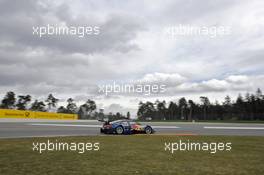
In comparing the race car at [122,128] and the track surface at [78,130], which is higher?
the race car at [122,128]

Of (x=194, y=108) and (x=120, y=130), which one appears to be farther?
(x=194, y=108)

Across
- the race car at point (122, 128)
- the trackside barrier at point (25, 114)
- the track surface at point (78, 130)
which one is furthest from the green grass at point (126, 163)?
the trackside barrier at point (25, 114)

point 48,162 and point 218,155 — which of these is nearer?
point 48,162

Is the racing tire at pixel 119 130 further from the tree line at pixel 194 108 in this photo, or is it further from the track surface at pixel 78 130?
the tree line at pixel 194 108

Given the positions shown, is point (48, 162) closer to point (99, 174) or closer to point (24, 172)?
point (24, 172)

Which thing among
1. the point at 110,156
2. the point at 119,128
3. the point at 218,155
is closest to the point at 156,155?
the point at 110,156

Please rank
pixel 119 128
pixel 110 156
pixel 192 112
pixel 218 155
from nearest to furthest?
pixel 110 156 → pixel 218 155 → pixel 119 128 → pixel 192 112

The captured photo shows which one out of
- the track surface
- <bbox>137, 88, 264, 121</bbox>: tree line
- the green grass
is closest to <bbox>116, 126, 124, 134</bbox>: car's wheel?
the track surface

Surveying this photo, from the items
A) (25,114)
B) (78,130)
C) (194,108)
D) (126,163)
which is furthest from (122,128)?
(194,108)

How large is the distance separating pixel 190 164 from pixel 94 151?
3.45 meters

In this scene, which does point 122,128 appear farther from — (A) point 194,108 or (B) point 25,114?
(A) point 194,108

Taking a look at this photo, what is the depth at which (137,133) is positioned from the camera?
738 inches

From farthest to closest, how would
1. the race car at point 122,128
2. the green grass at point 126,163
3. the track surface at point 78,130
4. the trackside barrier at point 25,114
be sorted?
the trackside barrier at point 25,114 < the race car at point 122,128 < the track surface at point 78,130 < the green grass at point 126,163

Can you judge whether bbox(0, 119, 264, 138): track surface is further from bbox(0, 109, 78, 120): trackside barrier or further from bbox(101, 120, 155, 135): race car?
bbox(0, 109, 78, 120): trackside barrier
